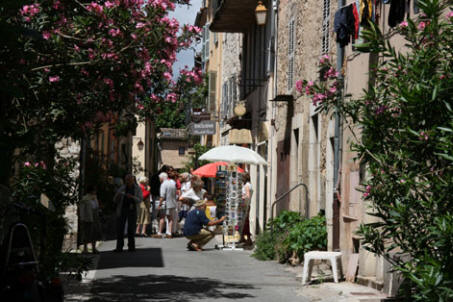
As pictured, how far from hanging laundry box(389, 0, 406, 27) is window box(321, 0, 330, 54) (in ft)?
15.5

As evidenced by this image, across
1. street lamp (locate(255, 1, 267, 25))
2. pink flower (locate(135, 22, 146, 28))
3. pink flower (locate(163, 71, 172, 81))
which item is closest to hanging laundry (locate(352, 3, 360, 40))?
pink flower (locate(163, 71, 172, 81))

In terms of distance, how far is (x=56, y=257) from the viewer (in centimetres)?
966

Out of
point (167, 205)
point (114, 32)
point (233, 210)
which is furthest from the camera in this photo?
point (167, 205)

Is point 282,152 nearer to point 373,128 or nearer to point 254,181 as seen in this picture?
point 254,181

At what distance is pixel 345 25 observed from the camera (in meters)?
13.6

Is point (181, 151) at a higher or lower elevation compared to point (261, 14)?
higher

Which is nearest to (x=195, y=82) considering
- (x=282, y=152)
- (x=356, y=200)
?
(x=356, y=200)

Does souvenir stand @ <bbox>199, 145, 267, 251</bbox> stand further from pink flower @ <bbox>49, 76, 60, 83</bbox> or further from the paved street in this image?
pink flower @ <bbox>49, 76, 60, 83</bbox>

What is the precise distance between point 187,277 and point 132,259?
286cm

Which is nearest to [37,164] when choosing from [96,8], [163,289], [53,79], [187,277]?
[53,79]

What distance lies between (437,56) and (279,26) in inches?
650

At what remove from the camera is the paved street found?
1120cm

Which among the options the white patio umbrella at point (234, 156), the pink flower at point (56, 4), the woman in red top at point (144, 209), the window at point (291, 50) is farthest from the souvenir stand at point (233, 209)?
the pink flower at point (56, 4)

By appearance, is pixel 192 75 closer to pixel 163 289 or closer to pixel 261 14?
pixel 163 289
